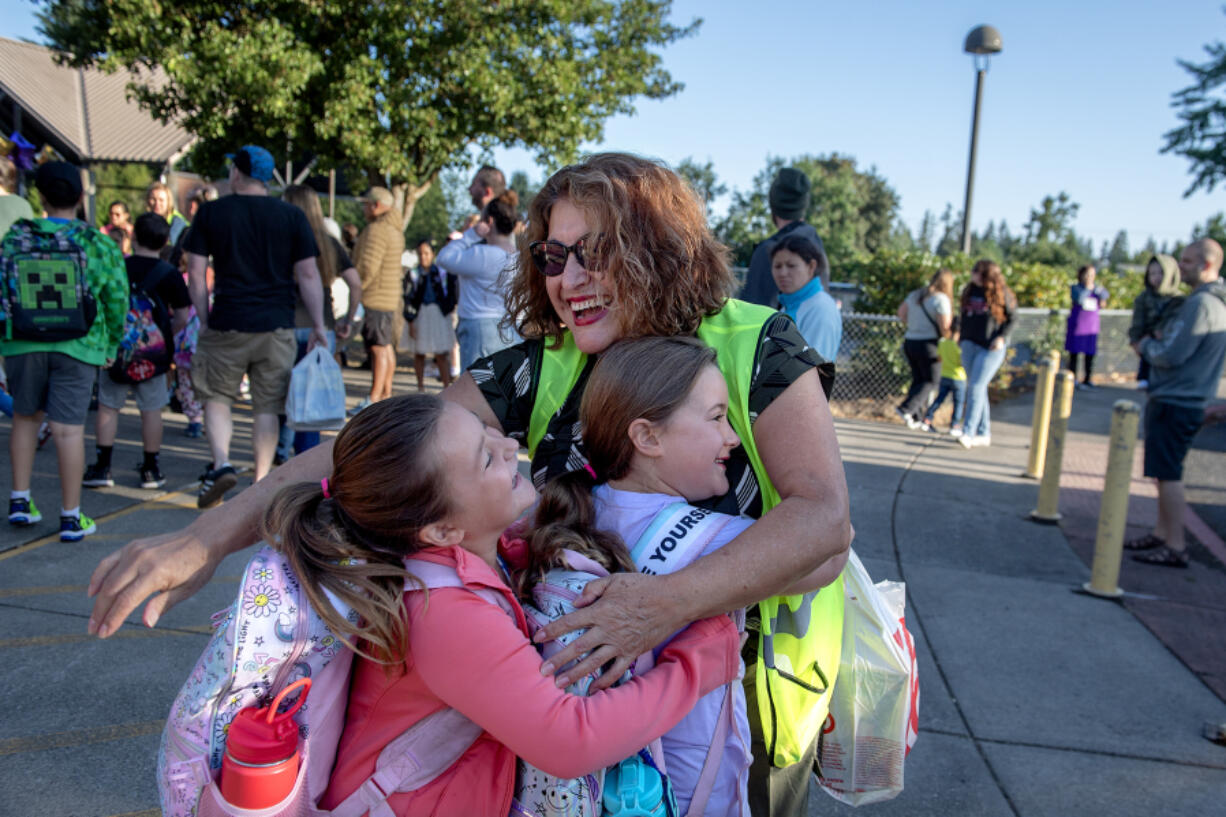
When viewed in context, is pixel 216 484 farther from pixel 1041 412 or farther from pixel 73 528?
pixel 1041 412

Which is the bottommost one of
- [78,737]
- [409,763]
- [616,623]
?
[78,737]

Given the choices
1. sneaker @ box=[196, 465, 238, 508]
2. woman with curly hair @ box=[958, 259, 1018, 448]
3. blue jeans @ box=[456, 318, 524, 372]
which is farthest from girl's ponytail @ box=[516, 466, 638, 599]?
woman with curly hair @ box=[958, 259, 1018, 448]

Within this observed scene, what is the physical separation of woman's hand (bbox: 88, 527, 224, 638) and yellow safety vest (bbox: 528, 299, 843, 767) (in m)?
1.00

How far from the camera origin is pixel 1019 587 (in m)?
5.11

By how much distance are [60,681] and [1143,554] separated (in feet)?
19.7

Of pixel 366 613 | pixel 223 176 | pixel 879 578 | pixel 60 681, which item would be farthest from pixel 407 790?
pixel 223 176

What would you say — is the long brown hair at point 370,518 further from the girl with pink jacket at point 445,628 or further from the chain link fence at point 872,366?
the chain link fence at point 872,366

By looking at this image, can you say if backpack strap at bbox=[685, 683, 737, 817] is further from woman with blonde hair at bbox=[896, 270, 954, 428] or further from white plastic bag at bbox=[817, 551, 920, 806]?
woman with blonde hair at bbox=[896, 270, 954, 428]

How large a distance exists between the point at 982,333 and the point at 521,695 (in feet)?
29.1

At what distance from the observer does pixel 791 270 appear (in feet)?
16.4

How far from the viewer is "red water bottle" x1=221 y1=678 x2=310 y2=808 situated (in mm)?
1260

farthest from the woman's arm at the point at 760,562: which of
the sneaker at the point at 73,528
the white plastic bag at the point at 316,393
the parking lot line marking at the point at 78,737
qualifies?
the sneaker at the point at 73,528

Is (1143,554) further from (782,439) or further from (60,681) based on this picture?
(60,681)

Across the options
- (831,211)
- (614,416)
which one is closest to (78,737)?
(614,416)
